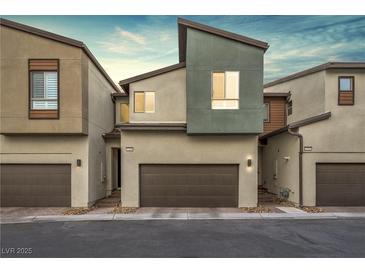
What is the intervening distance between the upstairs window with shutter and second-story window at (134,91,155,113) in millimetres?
3652

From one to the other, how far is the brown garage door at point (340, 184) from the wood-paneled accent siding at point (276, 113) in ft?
18.1

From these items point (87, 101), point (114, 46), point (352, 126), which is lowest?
point (352, 126)

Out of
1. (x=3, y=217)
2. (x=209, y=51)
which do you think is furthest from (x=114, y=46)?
(x=3, y=217)

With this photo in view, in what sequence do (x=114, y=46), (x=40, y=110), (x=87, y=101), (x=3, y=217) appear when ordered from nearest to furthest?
(x=3, y=217), (x=40, y=110), (x=87, y=101), (x=114, y=46)

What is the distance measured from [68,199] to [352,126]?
1468 cm

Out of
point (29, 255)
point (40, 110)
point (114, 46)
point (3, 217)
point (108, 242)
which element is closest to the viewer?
point (29, 255)

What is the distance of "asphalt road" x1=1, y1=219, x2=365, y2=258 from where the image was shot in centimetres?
711

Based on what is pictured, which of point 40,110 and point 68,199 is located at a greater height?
point 40,110

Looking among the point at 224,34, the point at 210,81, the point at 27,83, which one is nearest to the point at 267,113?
the point at 210,81

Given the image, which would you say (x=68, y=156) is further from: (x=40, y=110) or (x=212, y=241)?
(x=212, y=241)

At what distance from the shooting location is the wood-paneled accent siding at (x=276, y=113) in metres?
18.0

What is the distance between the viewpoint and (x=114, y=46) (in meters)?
23.6

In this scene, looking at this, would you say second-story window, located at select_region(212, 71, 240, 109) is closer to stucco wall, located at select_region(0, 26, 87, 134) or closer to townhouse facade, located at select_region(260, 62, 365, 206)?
townhouse facade, located at select_region(260, 62, 365, 206)

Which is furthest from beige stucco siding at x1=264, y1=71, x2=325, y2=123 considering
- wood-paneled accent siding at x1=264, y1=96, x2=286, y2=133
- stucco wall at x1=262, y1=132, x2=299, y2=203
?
stucco wall at x1=262, y1=132, x2=299, y2=203
